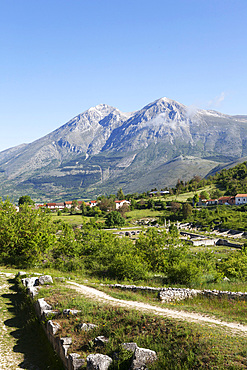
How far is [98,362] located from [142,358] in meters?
1.37

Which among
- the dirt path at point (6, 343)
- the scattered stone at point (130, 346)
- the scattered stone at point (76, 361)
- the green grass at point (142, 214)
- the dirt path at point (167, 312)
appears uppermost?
the scattered stone at point (130, 346)

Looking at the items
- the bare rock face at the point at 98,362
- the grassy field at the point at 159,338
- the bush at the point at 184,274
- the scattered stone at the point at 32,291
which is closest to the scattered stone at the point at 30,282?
the scattered stone at the point at 32,291

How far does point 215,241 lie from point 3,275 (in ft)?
211

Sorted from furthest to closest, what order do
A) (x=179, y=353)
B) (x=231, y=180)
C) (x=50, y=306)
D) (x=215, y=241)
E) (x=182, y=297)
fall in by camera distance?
(x=231, y=180), (x=215, y=241), (x=182, y=297), (x=50, y=306), (x=179, y=353)

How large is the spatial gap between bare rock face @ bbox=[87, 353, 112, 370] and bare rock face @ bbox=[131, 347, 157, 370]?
894 millimetres

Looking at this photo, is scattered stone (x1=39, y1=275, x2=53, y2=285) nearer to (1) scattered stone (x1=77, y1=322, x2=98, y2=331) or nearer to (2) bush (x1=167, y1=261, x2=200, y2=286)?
(1) scattered stone (x1=77, y1=322, x2=98, y2=331)

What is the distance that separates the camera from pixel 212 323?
11516mm

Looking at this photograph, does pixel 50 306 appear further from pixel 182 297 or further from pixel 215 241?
pixel 215 241

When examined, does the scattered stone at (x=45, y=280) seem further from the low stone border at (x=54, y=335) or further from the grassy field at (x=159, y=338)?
the grassy field at (x=159, y=338)

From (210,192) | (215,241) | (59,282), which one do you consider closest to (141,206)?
(210,192)

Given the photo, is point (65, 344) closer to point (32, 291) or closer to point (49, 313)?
point (49, 313)

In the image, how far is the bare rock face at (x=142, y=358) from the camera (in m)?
8.87

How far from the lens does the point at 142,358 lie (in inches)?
355

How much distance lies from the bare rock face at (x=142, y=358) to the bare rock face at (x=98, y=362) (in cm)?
89
